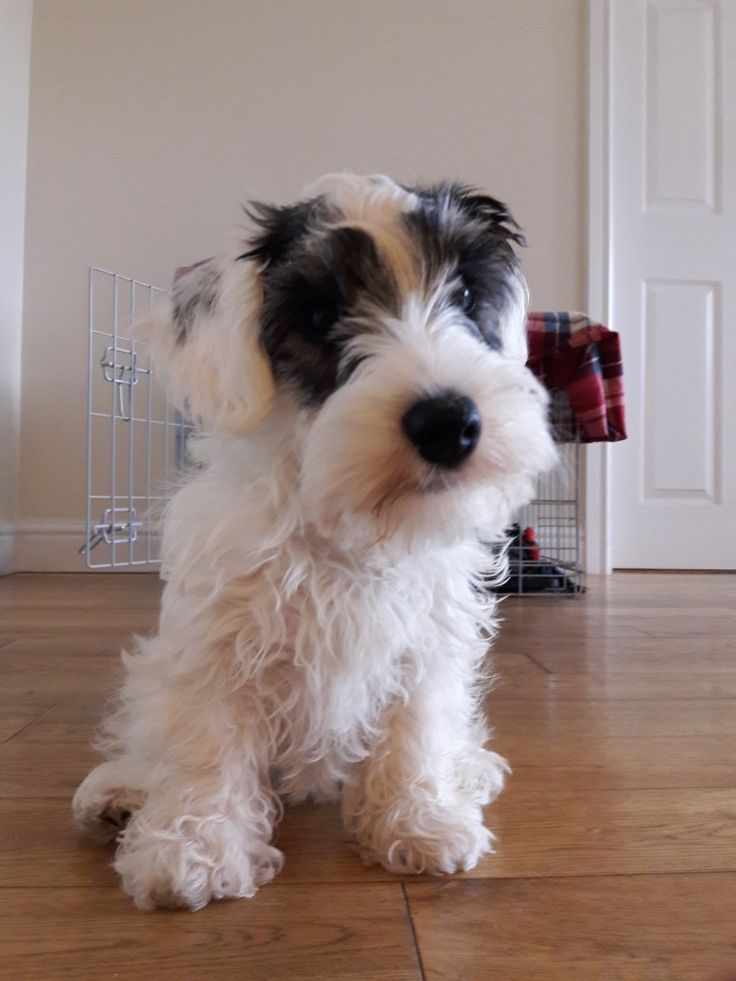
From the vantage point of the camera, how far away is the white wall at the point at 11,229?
11.0 feet

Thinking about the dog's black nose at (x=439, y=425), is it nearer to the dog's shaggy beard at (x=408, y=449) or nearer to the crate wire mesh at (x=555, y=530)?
the dog's shaggy beard at (x=408, y=449)

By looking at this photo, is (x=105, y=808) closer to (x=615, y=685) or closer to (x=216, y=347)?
(x=216, y=347)

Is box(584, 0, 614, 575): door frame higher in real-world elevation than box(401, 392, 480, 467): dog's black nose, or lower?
higher

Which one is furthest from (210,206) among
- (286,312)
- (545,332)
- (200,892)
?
(200,892)

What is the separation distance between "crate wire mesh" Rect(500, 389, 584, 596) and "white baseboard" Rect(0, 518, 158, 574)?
1.62m

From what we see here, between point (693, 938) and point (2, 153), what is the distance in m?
3.63

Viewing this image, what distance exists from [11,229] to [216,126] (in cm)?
100

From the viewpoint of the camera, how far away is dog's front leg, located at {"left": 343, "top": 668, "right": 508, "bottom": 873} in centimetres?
93

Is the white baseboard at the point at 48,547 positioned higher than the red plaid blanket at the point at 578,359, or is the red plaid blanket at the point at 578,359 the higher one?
the red plaid blanket at the point at 578,359

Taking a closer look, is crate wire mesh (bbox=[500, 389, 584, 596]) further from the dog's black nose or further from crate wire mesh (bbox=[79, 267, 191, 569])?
the dog's black nose

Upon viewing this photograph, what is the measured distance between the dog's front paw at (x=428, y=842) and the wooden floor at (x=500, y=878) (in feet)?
0.07

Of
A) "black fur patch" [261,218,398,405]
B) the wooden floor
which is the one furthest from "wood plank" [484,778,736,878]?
"black fur patch" [261,218,398,405]

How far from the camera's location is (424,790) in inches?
39.9

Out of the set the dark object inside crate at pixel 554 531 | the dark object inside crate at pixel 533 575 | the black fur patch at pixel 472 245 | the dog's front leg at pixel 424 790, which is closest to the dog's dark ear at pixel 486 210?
the black fur patch at pixel 472 245
